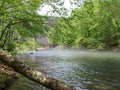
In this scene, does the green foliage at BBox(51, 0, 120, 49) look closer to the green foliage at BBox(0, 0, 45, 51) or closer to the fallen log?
the green foliage at BBox(0, 0, 45, 51)

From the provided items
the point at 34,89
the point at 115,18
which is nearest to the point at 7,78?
the point at 34,89

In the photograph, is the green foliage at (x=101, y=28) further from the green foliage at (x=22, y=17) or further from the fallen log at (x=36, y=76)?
the fallen log at (x=36, y=76)

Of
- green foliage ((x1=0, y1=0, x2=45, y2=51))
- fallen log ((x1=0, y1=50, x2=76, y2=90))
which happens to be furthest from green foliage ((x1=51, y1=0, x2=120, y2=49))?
fallen log ((x1=0, y1=50, x2=76, y2=90))

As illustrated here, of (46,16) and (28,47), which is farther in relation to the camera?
(28,47)

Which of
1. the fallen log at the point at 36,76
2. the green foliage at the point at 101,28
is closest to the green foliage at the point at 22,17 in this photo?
the fallen log at the point at 36,76

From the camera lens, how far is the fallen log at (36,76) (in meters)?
4.33

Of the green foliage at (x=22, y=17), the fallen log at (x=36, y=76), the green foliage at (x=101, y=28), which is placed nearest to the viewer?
the fallen log at (x=36, y=76)

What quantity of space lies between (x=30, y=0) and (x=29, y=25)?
2387 mm

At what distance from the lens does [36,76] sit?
447 centimetres

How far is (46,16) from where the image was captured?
17.5 meters

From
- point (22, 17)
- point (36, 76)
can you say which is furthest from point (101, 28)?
point (36, 76)

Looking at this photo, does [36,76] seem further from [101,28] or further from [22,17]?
[101,28]

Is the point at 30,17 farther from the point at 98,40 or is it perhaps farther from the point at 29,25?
the point at 98,40

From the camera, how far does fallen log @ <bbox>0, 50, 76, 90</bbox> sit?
14.2ft
